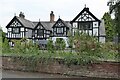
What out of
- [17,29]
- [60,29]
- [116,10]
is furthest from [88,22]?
[116,10]

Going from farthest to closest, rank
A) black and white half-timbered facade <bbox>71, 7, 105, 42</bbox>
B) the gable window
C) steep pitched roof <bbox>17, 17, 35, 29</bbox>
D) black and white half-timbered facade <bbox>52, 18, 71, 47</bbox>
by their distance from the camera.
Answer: the gable window
steep pitched roof <bbox>17, 17, 35, 29</bbox>
black and white half-timbered facade <bbox>52, 18, 71, 47</bbox>
black and white half-timbered facade <bbox>71, 7, 105, 42</bbox>

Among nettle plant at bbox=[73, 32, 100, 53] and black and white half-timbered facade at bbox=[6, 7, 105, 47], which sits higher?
black and white half-timbered facade at bbox=[6, 7, 105, 47]

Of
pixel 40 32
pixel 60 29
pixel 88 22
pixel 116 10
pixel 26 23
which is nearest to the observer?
pixel 116 10

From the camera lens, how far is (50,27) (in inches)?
1732

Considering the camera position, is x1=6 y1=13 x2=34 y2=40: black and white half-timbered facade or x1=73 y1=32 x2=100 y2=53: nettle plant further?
x1=6 y1=13 x2=34 y2=40: black and white half-timbered facade

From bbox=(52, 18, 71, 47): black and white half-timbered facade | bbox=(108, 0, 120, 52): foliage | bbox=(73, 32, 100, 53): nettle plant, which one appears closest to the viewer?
bbox=(108, 0, 120, 52): foliage

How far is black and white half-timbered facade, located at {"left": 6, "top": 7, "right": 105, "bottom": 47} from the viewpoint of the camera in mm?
37031

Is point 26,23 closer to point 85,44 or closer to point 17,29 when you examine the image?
point 17,29

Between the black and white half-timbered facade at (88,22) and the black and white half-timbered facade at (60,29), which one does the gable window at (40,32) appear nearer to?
the black and white half-timbered facade at (60,29)

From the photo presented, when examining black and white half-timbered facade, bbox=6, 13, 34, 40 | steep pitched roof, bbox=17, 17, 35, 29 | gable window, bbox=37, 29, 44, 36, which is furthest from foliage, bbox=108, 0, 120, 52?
steep pitched roof, bbox=17, 17, 35, 29

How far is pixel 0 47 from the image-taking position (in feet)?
79.4

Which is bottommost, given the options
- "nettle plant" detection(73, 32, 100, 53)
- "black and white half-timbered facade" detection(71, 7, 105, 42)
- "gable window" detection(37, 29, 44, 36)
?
"nettle plant" detection(73, 32, 100, 53)

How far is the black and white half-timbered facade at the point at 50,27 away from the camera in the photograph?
121 feet

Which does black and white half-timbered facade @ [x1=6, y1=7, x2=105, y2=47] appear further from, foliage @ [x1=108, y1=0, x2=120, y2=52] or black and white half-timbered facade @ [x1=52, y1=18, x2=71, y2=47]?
→ foliage @ [x1=108, y1=0, x2=120, y2=52]
